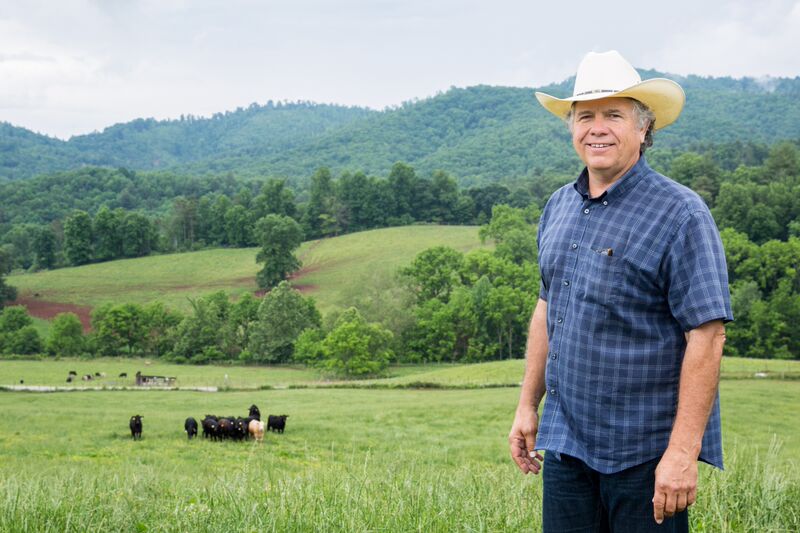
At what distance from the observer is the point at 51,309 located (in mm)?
71125

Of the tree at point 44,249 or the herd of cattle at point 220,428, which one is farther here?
the tree at point 44,249

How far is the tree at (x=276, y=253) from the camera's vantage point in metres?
77.2

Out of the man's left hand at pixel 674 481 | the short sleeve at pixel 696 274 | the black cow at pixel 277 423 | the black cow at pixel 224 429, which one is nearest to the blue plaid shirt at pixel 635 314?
the short sleeve at pixel 696 274

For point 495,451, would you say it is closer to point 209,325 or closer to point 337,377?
point 337,377

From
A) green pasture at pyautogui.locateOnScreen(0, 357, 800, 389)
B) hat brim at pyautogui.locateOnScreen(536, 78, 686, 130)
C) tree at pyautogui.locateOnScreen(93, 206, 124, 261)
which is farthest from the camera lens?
tree at pyautogui.locateOnScreen(93, 206, 124, 261)

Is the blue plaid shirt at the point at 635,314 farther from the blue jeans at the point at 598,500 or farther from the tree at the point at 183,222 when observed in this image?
the tree at the point at 183,222

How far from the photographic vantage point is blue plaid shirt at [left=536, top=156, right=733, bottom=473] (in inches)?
109

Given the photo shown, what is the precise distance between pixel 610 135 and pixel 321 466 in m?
11.0

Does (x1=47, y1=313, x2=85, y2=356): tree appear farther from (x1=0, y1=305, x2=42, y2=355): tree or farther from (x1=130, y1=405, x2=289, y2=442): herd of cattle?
(x1=130, y1=405, x2=289, y2=442): herd of cattle

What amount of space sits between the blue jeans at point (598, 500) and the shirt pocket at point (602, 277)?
705mm

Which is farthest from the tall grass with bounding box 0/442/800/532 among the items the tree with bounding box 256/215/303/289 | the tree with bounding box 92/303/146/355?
the tree with bounding box 256/215/303/289

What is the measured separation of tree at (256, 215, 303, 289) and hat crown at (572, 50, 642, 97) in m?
74.9

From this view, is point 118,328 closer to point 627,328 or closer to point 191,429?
point 191,429

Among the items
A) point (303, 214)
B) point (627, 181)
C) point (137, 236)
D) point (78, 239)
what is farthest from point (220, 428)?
point (303, 214)
